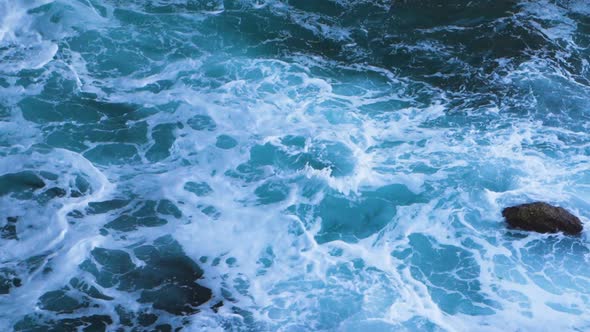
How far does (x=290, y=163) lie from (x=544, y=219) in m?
3.60

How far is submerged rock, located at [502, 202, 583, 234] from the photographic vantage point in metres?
7.55

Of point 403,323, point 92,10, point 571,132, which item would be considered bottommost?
point 403,323

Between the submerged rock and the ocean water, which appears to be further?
the submerged rock

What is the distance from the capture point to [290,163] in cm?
864

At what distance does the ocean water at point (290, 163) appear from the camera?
21.8 feet

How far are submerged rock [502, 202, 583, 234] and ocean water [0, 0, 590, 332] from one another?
15 cm

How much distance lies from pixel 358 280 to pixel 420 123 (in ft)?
11.9

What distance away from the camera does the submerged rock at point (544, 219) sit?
24.8 feet

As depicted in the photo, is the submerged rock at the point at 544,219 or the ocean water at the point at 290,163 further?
the submerged rock at the point at 544,219

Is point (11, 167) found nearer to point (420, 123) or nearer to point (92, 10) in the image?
point (92, 10)

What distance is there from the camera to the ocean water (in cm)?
665

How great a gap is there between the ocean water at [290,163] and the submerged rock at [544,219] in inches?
5.9

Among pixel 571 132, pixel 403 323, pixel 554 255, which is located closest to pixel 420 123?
pixel 571 132

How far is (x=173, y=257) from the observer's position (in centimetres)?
706
